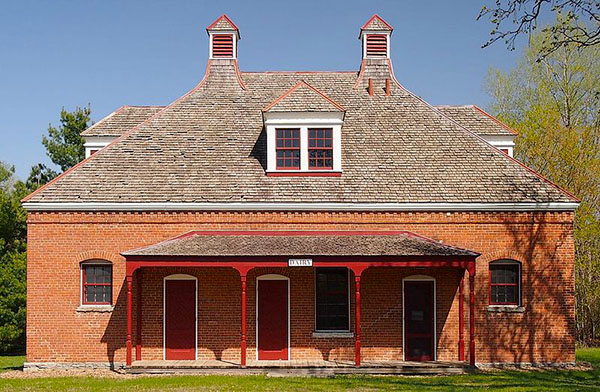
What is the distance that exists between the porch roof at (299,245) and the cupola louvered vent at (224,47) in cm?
839

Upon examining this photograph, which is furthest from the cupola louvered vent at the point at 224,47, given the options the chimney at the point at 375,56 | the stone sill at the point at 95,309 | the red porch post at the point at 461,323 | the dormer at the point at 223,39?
the red porch post at the point at 461,323

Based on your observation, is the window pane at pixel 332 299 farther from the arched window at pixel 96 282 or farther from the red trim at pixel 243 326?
the arched window at pixel 96 282

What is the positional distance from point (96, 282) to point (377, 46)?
44.9ft

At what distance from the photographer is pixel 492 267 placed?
61.6ft

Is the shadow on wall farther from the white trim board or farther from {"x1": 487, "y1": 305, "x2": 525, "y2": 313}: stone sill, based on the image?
the white trim board

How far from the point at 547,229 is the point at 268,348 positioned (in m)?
9.25

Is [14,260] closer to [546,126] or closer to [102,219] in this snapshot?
[102,219]

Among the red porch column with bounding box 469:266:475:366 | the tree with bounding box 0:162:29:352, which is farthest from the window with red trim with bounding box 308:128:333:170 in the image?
the tree with bounding box 0:162:29:352

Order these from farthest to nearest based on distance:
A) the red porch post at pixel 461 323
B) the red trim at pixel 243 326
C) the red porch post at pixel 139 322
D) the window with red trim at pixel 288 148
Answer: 1. the window with red trim at pixel 288 148
2. the red porch post at pixel 139 322
3. the red porch post at pixel 461 323
4. the red trim at pixel 243 326

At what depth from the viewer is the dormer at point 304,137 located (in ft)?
63.8

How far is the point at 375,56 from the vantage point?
78.6 feet

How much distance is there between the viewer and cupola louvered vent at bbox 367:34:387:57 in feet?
78.6

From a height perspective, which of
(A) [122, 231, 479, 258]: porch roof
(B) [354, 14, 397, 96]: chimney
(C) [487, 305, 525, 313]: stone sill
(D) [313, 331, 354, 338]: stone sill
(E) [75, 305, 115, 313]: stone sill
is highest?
(B) [354, 14, 397, 96]: chimney

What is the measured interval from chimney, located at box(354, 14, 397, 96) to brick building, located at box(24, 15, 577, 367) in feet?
15.0
